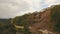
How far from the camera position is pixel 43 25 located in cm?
1207

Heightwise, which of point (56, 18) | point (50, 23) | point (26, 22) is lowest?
point (26, 22)

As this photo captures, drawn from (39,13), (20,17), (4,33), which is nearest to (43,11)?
(39,13)

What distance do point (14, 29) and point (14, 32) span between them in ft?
0.90

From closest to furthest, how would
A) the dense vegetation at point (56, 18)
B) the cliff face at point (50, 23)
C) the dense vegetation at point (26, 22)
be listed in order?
1. the dense vegetation at point (56, 18)
2. the cliff face at point (50, 23)
3. the dense vegetation at point (26, 22)

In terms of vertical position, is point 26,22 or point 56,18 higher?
point 56,18

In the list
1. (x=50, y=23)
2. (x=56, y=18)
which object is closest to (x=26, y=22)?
(x=50, y=23)

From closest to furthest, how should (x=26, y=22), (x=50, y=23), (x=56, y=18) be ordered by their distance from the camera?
(x=56, y=18)
(x=50, y=23)
(x=26, y=22)

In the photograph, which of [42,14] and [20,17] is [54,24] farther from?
[20,17]

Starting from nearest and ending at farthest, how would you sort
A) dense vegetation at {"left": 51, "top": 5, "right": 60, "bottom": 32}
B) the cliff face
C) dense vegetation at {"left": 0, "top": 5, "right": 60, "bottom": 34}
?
dense vegetation at {"left": 51, "top": 5, "right": 60, "bottom": 32} < the cliff face < dense vegetation at {"left": 0, "top": 5, "right": 60, "bottom": 34}

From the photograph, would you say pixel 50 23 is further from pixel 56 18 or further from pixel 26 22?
pixel 26 22

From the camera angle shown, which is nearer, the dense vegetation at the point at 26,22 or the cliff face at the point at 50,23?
the cliff face at the point at 50,23

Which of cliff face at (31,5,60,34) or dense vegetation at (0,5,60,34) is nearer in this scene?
cliff face at (31,5,60,34)

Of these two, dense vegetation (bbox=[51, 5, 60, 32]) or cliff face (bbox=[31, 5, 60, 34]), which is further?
cliff face (bbox=[31, 5, 60, 34])

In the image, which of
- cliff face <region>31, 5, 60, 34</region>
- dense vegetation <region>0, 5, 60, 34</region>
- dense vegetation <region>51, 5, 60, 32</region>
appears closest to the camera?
dense vegetation <region>51, 5, 60, 32</region>
